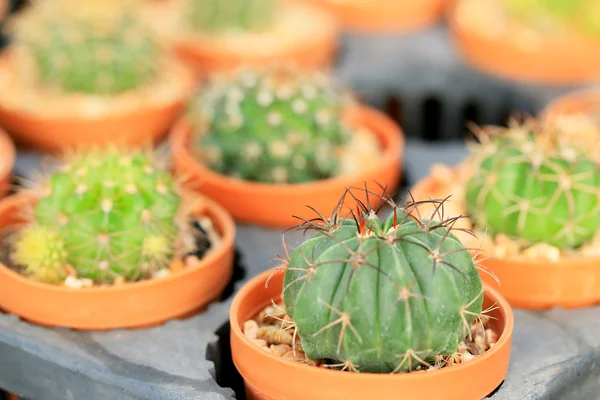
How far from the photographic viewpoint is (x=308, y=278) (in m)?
1.49

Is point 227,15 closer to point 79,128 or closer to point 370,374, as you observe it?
point 79,128

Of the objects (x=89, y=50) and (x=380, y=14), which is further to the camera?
(x=380, y=14)

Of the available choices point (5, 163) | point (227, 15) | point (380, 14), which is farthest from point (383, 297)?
point (380, 14)

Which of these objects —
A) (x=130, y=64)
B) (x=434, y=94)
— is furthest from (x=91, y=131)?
(x=434, y=94)

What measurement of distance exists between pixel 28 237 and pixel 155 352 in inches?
14.8

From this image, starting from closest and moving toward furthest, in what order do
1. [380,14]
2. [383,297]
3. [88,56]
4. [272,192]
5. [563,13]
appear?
[383,297] < [272,192] < [88,56] < [563,13] < [380,14]

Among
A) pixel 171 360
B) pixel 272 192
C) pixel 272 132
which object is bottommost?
pixel 171 360

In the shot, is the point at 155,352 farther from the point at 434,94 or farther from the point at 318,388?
the point at 434,94

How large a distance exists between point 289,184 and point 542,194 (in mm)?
702

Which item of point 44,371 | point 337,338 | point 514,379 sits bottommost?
point 44,371

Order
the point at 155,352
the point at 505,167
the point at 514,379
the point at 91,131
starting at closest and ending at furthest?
the point at 514,379, the point at 155,352, the point at 505,167, the point at 91,131

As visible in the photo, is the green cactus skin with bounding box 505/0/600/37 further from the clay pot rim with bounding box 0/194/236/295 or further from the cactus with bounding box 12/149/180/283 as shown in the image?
the cactus with bounding box 12/149/180/283

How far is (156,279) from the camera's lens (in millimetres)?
1888

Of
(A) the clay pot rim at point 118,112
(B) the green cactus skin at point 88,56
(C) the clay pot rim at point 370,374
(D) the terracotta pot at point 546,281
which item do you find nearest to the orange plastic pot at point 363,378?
(C) the clay pot rim at point 370,374
